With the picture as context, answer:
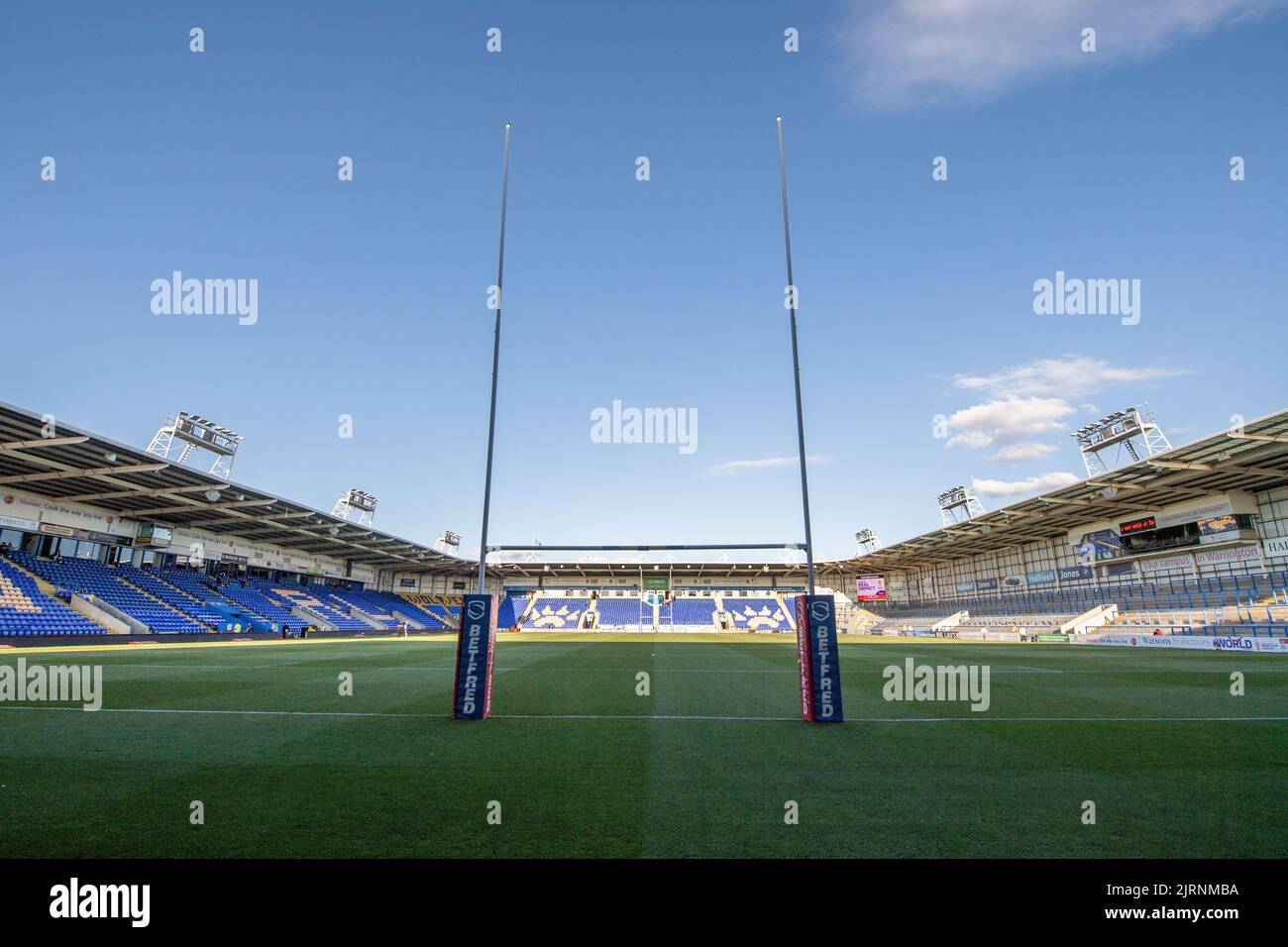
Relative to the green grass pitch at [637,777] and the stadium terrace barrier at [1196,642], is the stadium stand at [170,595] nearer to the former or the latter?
the green grass pitch at [637,777]

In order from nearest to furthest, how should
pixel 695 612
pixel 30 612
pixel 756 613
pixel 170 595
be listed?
1. pixel 30 612
2. pixel 170 595
3. pixel 756 613
4. pixel 695 612

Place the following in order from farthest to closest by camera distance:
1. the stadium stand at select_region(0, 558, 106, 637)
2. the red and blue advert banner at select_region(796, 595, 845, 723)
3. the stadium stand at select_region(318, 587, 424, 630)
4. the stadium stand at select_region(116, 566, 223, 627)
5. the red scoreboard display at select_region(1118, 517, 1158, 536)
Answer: the stadium stand at select_region(318, 587, 424, 630)
the red scoreboard display at select_region(1118, 517, 1158, 536)
the stadium stand at select_region(116, 566, 223, 627)
the stadium stand at select_region(0, 558, 106, 637)
the red and blue advert banner at select_region(796, 595, 845, 723)

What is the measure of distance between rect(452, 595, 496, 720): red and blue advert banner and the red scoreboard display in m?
48.4

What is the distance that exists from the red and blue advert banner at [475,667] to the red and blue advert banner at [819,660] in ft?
14.3

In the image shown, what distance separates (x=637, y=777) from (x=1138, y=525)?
49.3m

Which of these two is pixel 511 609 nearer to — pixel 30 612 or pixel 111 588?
pixel 111 588

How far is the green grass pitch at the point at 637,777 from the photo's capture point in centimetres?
368

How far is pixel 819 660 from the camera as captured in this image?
8.05 m

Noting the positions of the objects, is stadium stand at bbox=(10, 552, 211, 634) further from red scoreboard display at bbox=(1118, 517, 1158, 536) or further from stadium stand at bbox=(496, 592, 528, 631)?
red scoreboard display at bbox=(1118, 517, 1158, 536)

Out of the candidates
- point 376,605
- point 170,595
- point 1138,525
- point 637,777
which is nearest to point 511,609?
point 376,605

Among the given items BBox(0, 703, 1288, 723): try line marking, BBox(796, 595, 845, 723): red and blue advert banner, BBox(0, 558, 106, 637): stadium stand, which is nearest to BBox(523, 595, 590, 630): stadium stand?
BBox(0, 558, 106, 637): stadium stand

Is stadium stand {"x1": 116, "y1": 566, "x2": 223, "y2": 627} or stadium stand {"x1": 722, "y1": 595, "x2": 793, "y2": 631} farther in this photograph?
stadium stand {"x1": 722, "y1": 595, "x2": 793, "y2": 631}

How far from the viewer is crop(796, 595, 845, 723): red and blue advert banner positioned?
7898 mm
